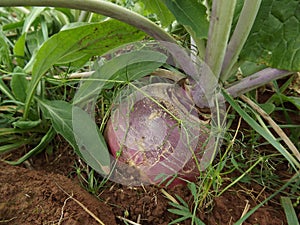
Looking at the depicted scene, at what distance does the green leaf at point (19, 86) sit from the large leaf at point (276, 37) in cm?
49

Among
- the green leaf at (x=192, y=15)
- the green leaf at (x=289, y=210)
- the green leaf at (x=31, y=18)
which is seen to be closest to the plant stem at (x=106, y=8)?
the green leaf at (x=192, y=15)

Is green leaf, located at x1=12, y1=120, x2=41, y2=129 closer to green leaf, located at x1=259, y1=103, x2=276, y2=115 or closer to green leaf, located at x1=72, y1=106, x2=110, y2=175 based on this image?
green leaf, located at x1=72, y1=106, x2=110, y2=175

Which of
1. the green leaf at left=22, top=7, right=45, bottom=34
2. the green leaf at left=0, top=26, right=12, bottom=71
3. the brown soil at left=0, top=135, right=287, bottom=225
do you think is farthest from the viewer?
the green leaf at left=22, top=7, right=45, bottom=34

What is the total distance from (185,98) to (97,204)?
266 mm

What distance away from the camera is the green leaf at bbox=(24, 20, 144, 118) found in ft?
2.72

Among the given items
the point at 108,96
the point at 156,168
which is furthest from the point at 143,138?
the point at 108,96

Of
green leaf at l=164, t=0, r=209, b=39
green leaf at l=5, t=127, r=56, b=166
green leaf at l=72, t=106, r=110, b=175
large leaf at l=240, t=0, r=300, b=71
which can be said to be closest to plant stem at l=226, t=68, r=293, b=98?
large leaf at l=240, t=0, r=300, b=71

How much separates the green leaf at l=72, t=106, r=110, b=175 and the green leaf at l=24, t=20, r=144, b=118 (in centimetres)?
14

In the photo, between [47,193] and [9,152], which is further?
[9,152]

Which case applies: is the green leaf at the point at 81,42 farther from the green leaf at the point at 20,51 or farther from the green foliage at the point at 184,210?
the green foliage at the point at 184,210

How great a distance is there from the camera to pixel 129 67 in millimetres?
836

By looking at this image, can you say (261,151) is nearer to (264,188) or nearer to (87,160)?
(264,188)

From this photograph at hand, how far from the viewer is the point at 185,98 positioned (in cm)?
83

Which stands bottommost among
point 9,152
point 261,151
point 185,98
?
point 9,152
